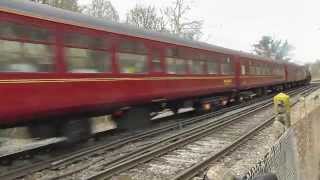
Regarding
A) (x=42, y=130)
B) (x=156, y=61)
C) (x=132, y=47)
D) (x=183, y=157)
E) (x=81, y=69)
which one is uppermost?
(x=132, y=47)

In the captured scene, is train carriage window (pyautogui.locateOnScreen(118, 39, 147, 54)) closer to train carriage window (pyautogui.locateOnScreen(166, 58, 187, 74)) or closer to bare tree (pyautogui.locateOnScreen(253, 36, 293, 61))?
train carriage window (pyautogui.locateOnScreen(166, 58, 187, 74))

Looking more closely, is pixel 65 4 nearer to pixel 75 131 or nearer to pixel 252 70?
pixel 252 70

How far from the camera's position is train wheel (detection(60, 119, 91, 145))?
9836 mm

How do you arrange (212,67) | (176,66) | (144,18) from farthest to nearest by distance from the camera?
(144,18) → (212,67) → (176,66)

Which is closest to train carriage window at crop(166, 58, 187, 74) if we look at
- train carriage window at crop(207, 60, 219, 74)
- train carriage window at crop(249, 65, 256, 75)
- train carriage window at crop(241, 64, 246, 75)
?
train carriage window at crop(207, 60, 219, 74)

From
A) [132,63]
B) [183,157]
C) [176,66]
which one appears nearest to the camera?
[183,157]

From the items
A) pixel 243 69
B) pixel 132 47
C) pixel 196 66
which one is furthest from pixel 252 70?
pixel 132 47

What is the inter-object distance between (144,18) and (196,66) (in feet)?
98.7

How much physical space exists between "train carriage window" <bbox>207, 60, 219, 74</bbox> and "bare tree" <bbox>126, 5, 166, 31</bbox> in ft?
85.9

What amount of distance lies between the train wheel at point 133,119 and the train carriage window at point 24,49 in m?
3.73

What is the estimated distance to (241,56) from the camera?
74.7ft

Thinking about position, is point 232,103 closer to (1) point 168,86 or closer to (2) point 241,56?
(2) point 241,56

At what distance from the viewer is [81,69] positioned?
32.3 feet

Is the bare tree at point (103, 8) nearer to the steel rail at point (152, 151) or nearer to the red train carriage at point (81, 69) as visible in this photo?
the red train carriage at point (81, 69)
